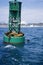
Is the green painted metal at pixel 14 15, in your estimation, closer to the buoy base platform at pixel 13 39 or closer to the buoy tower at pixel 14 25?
the buoy tower at pixel 14 25

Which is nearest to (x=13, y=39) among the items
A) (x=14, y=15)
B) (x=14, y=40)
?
(x=14, y=40)

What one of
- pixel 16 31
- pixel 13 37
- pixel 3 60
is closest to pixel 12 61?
pixel 3 60

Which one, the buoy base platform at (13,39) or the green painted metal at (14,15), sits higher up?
the green painted metal at (14,15)

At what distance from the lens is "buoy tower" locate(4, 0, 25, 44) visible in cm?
6231

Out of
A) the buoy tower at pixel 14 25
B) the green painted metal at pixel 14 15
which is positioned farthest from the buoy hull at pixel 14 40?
the green painted metal at pixel 14 15

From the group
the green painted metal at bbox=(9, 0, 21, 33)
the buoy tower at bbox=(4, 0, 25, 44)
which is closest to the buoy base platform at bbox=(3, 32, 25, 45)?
the buoy tower at bbox=(4, 0, 25, 44)

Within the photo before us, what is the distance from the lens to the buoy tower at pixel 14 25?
62.3m

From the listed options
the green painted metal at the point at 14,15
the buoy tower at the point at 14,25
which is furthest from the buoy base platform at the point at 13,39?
the green painted metal at the point at 14,15

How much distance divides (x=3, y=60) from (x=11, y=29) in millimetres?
29870

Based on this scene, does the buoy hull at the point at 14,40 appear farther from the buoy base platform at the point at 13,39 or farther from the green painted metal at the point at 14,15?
the green painted metal at the point at 14,15

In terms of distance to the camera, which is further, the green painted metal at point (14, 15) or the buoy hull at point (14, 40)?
the green painted metal at point (14, 15)

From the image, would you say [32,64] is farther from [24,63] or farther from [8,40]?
[8,40]

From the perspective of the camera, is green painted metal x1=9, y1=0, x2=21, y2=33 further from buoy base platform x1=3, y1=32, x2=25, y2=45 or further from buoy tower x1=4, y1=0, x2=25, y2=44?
buoy base platform x1=3, y1=32, x2=25, y2=45

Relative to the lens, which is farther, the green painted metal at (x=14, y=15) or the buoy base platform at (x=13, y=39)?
the green painted metal at (x=14, y=15)
